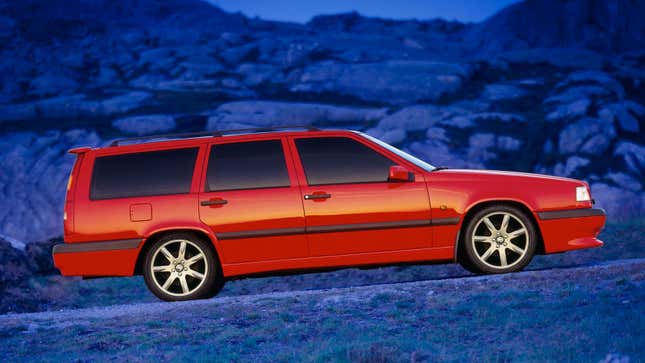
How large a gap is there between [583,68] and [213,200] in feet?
134

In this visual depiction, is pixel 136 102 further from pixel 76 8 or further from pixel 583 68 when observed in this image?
pixel 76 8

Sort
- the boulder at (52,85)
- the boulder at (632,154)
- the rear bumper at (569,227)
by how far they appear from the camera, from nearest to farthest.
Answer: the rear bumper at (569,227) → the boulder at (632,154) → the boulder at (52,85)

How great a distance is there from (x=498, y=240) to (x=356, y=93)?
1359 inches

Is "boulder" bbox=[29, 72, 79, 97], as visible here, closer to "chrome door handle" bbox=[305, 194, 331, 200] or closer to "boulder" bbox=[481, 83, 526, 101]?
"boulder" bbox=[481, 83, 526, 101]

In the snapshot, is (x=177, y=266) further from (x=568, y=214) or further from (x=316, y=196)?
(x=568, y=214)

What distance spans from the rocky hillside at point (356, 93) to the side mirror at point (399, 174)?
16.5 m

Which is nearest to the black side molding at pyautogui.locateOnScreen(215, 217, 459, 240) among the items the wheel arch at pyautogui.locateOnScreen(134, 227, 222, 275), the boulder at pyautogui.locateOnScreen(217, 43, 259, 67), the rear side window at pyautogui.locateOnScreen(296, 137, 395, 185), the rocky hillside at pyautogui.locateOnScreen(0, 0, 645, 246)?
the wheel arch at pyautogui.locateOnScreen(134, 227, 222, 275)

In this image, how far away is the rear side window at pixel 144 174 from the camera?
761cm

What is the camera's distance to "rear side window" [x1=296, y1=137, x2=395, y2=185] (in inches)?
296

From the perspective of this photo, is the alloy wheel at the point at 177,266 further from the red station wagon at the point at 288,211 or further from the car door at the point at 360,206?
the car door at the point at 360,206

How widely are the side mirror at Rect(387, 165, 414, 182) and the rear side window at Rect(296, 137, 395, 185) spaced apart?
153 mm

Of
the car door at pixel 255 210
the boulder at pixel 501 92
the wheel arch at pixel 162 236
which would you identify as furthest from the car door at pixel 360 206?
the boulder at pixel 501 92

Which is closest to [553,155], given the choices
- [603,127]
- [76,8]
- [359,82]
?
[603,127]

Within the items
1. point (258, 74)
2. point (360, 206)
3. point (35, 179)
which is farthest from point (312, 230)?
point (258, 74)
